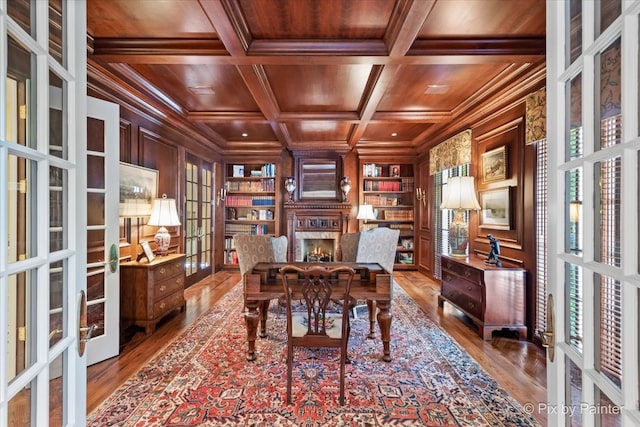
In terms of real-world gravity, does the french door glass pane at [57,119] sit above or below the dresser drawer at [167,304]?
above

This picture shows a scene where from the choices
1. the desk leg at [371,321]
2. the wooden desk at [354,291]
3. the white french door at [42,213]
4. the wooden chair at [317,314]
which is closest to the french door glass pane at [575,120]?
the wooden chair at [317,314]

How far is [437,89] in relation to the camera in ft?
11.5

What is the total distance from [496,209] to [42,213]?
3955mm

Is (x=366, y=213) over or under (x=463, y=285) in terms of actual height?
over

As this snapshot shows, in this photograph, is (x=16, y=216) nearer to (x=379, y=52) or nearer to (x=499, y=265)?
(x=379, y=52)

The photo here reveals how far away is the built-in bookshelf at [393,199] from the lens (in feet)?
21.2

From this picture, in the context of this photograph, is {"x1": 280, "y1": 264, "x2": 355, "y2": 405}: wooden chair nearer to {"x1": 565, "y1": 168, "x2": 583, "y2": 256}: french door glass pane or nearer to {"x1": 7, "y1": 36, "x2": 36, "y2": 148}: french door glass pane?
{"x1": 565, "y1": 168, "x2": 583, "y2": 256}: french door glass pane

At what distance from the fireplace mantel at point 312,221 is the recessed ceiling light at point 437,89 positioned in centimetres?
311

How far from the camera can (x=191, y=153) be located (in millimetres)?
5113

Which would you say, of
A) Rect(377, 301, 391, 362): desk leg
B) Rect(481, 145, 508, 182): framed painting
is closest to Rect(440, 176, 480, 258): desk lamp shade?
Rect(481, 145, 508, 182): framed painting

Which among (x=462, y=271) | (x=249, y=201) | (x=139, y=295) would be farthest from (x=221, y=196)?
(x=462, y=271)

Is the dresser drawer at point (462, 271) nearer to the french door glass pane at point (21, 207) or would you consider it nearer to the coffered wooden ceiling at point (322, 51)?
the coffered wooden ceiling at point (322, 51)

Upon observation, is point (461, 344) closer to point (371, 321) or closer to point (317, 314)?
point (371, 321)

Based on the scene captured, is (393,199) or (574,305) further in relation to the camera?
(393,199)
